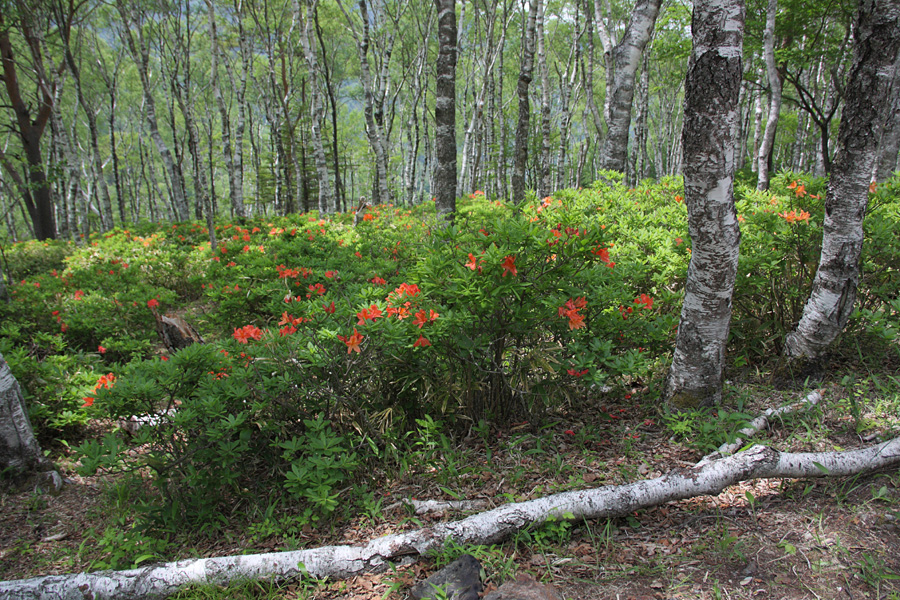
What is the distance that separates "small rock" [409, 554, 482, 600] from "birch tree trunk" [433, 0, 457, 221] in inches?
205

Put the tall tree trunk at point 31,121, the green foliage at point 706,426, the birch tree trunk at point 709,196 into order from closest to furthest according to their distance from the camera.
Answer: the birch tree trunk at point 709,196
the green foliage at point 706,426
the tall tree trunk at point 31,121

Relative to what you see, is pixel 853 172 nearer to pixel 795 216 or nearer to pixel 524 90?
pixel 795 216

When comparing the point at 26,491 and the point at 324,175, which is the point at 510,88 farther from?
the point at 26,491

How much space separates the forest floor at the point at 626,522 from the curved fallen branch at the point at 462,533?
6 centimetres

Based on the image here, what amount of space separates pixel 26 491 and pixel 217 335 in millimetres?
2706

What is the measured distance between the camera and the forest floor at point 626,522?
189 centimetres

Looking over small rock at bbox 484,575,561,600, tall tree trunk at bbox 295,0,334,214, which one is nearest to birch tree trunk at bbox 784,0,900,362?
small rock at bbox 484,575,561,600

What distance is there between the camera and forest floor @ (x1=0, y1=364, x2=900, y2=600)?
189 centimetres

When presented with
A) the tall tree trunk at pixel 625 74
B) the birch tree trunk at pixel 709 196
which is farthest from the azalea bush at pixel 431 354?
the tall tree trunk at pixel 625 74

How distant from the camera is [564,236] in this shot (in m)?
2.68

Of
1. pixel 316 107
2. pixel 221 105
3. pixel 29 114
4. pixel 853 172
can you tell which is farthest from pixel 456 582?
pixel 29 114

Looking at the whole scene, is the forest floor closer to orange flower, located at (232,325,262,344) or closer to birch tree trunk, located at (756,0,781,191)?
orange flower, located at (232,325,262,344)

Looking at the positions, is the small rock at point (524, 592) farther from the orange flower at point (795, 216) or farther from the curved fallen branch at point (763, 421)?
the orange flower at point (795, 216)

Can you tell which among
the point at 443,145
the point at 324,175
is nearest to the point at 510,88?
the point at 324,175
